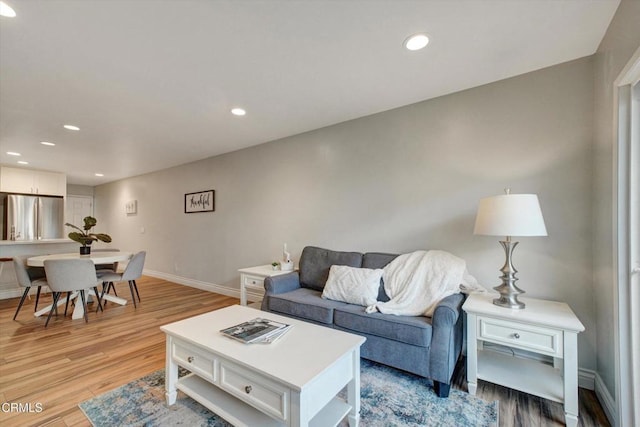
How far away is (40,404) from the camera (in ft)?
6.01

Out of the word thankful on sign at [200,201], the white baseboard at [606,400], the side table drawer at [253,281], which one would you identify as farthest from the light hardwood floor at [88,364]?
the word thankful on sign at [200,201]

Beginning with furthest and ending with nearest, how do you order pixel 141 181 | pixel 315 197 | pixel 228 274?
pixel 141 181 → pixel 228 274 → pixel 315 197

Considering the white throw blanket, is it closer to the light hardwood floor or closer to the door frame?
the light hardwood floor

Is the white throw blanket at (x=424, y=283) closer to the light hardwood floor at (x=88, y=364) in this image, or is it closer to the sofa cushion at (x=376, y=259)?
the sofa cushion at (x=376, y=259)

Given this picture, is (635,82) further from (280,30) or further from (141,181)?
(141,181)

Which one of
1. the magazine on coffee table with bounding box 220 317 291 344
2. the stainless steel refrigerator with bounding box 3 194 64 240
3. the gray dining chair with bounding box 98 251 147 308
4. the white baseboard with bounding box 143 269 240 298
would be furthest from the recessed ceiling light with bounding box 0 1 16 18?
the stainless steel refrigerator with bounding box 3 194 64 240

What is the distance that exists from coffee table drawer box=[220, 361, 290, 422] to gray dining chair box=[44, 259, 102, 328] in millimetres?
2858

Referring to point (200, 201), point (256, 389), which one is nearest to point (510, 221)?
point (256, 389)

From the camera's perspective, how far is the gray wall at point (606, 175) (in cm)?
157

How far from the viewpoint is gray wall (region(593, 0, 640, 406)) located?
1.57 m

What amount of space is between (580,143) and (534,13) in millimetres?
1057

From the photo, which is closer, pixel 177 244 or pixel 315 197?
pixel 315 197

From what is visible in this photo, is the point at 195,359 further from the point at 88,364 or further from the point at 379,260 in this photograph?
the point at 379,260

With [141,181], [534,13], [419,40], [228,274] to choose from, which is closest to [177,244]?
[228,274]
